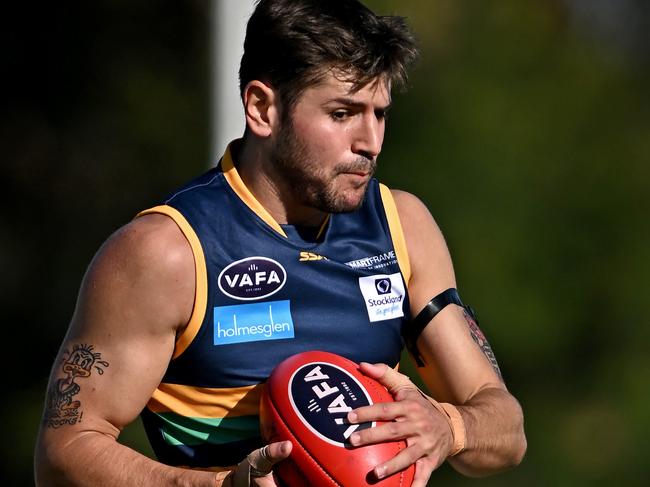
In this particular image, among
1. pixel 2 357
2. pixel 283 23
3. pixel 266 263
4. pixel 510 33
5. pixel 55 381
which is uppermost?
pixel 283 23

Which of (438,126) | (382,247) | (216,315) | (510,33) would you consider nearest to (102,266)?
(216,315)

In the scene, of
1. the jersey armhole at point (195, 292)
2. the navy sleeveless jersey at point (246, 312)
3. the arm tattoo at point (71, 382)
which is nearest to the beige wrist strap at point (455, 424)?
the navy sleeveless jersey at point (246, 312)

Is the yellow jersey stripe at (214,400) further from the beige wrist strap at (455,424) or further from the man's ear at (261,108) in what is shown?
the man's ear at (261,108)

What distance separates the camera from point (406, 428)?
153 inches

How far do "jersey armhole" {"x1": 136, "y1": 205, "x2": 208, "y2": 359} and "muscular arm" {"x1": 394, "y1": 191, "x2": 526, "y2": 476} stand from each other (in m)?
0.73

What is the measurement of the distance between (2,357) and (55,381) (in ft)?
32.3

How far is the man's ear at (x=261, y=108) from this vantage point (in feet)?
14.5

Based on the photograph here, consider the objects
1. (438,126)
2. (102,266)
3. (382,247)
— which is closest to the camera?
(102,266)

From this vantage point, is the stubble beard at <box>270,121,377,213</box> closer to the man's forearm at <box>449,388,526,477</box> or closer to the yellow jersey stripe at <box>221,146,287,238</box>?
the yellow jersey stripe at <box>221,146,287,238</box>

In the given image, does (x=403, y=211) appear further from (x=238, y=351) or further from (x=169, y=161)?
(x=169, y=161)

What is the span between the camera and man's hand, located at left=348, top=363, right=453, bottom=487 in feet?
12.6

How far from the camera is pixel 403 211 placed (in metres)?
4.66

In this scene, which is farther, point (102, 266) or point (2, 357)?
point (2, 357)

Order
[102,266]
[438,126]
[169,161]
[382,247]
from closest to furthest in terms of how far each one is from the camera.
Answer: [102,266], [382,247], [438,126], [169,161]
